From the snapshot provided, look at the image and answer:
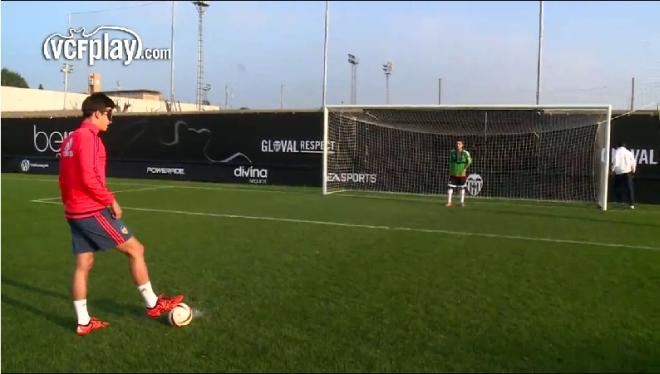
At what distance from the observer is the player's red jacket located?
175 inches

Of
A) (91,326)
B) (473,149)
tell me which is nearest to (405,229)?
(91,326)

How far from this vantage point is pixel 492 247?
8531 millimetres

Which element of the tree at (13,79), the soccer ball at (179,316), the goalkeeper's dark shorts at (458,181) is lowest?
the soccer ball at (179,316)

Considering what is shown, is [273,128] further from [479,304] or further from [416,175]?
[479,304]

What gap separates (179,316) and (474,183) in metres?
14.8

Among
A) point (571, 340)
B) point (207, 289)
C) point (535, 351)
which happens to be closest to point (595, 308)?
point (571, 340)

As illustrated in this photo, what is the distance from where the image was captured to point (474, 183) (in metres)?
18.2

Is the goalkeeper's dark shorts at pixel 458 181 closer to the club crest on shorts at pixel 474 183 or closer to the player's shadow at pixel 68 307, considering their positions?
the club crest on shorts at pixel 474 183

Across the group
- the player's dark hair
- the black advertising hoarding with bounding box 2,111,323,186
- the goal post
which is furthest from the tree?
the player's dark hair

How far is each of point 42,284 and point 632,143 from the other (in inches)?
617

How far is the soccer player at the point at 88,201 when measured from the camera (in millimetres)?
4465

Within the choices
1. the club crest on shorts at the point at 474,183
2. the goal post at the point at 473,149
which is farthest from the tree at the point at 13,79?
the club crest on shorts at the point at 474,183

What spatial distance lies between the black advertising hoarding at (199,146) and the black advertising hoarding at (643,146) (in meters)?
9.37

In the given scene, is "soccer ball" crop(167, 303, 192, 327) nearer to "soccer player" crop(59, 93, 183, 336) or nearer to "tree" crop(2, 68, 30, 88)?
"soccer player" crop(59, 93, 183, 336)
